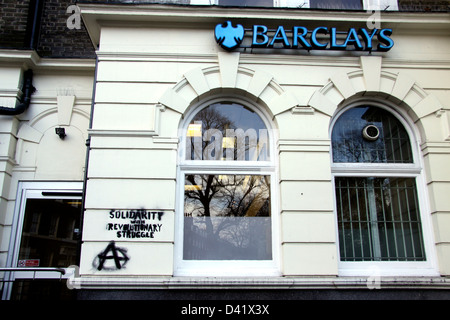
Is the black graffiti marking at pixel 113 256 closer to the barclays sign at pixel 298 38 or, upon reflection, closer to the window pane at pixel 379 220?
the window pane at pixel 379 220

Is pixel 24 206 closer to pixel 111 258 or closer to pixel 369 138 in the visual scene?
pixel 111 258

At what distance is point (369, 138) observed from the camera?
6.46 metres

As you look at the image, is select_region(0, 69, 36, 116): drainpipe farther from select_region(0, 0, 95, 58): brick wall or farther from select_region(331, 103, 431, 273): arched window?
select_region(331, 103, 431, 273): arched window

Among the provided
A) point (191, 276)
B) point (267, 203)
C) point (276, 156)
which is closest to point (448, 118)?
point (276, 156)

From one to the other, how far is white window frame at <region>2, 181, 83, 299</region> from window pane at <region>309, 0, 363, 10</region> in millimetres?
5653

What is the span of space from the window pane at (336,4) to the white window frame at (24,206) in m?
5.65

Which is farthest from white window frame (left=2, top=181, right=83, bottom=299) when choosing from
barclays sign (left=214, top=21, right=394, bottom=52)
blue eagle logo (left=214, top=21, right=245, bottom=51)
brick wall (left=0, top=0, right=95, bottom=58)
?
barclays sign (left=214, top=21, right=394, bottom=52)

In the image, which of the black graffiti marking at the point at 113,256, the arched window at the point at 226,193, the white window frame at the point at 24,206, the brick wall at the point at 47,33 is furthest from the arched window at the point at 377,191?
the brick wall at the point at 47,33

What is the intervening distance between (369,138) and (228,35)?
293cm

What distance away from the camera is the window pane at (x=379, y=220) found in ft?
19.6

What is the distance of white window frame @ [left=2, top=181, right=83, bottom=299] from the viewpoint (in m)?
6.85
